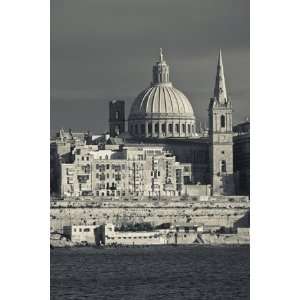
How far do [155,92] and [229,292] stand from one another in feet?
49.8

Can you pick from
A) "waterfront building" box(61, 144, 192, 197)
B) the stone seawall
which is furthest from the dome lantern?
"waterfront building" box(61, 144, 192, 197)

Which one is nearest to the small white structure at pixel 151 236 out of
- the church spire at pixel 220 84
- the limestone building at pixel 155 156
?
the limestone building at pixel 155 156

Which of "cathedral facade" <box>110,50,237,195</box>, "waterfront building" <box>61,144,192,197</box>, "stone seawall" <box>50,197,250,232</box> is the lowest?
"stone seawall" <box>50,197,250,232</box>

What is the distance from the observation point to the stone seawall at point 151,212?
27.4 m

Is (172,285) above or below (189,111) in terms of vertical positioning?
below

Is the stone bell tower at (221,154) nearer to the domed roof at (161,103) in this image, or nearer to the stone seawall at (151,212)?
the stone seawall at (151,212)

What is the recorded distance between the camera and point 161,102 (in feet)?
101

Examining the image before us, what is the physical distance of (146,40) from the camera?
14.9 meters

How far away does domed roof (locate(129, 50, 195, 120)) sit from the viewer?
83.3ft

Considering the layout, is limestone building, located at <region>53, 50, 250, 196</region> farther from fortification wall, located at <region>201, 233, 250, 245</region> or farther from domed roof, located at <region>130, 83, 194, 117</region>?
fortification wall, located at <region>201, 233, 250, 245</region>

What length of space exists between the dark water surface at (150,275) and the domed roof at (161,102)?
3729 millimetres
